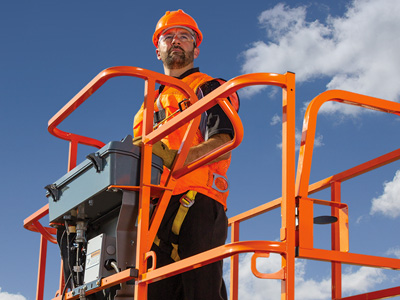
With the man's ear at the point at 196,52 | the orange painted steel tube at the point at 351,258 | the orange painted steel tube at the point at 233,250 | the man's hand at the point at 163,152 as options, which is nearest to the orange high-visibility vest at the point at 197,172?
the man's hand at the point at 163,152

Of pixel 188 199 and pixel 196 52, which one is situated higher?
pixel 196 52

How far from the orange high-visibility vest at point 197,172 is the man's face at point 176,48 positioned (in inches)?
12.8

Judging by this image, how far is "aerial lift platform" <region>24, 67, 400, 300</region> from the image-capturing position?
3109 millimetres

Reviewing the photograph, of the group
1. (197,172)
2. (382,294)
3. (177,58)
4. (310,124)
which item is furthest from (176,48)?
(382,294)

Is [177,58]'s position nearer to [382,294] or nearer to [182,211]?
[182,211]

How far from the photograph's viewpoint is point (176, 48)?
5305 mm

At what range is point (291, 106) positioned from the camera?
10.5 feet

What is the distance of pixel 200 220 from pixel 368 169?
112cm

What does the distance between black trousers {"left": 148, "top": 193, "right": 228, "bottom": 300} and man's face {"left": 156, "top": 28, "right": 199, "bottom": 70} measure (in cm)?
133

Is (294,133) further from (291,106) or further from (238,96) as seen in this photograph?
(238,96)

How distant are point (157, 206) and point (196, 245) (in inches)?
18.9

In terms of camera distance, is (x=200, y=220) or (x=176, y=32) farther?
(x=176, y=32)

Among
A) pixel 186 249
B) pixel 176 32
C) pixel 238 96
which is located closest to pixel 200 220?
pixel 186 249

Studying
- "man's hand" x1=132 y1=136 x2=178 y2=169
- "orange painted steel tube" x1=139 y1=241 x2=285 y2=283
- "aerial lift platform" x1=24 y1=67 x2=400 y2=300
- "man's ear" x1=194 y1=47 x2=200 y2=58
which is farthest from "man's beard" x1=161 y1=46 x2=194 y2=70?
"orange painted steel tube" x1=139 y1=241 x2=285 y2=283
